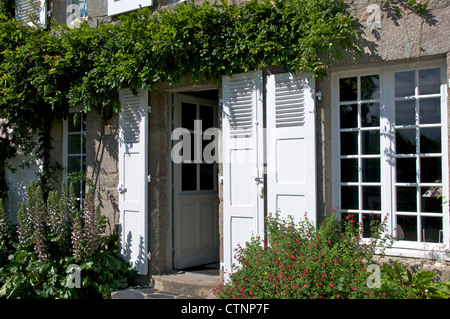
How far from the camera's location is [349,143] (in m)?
4.59

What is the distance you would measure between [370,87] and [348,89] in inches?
9.0

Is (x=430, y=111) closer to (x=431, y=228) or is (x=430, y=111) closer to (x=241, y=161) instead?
(x=431, y=228)

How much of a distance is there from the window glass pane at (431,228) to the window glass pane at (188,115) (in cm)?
331

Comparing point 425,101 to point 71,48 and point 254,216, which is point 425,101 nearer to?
point 254,216

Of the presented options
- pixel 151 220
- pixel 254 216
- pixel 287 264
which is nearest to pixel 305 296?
pixel 287 264

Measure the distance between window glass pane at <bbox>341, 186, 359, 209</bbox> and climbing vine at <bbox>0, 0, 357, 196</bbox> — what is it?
4.05ft

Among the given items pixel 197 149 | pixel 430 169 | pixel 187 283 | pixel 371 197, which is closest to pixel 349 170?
pixel 371 197

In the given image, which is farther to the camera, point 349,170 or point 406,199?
point 349,170

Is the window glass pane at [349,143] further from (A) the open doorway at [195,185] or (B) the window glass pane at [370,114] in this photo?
(A) the open doorway at [195,185]

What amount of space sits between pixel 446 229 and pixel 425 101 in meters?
1.21

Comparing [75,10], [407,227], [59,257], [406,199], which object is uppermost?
[75,10]

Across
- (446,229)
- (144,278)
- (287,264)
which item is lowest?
(144,278)

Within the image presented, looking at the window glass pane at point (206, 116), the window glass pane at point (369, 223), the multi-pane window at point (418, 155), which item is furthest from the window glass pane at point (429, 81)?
the window glass pane at point (206, 116)

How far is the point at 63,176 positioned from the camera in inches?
268
